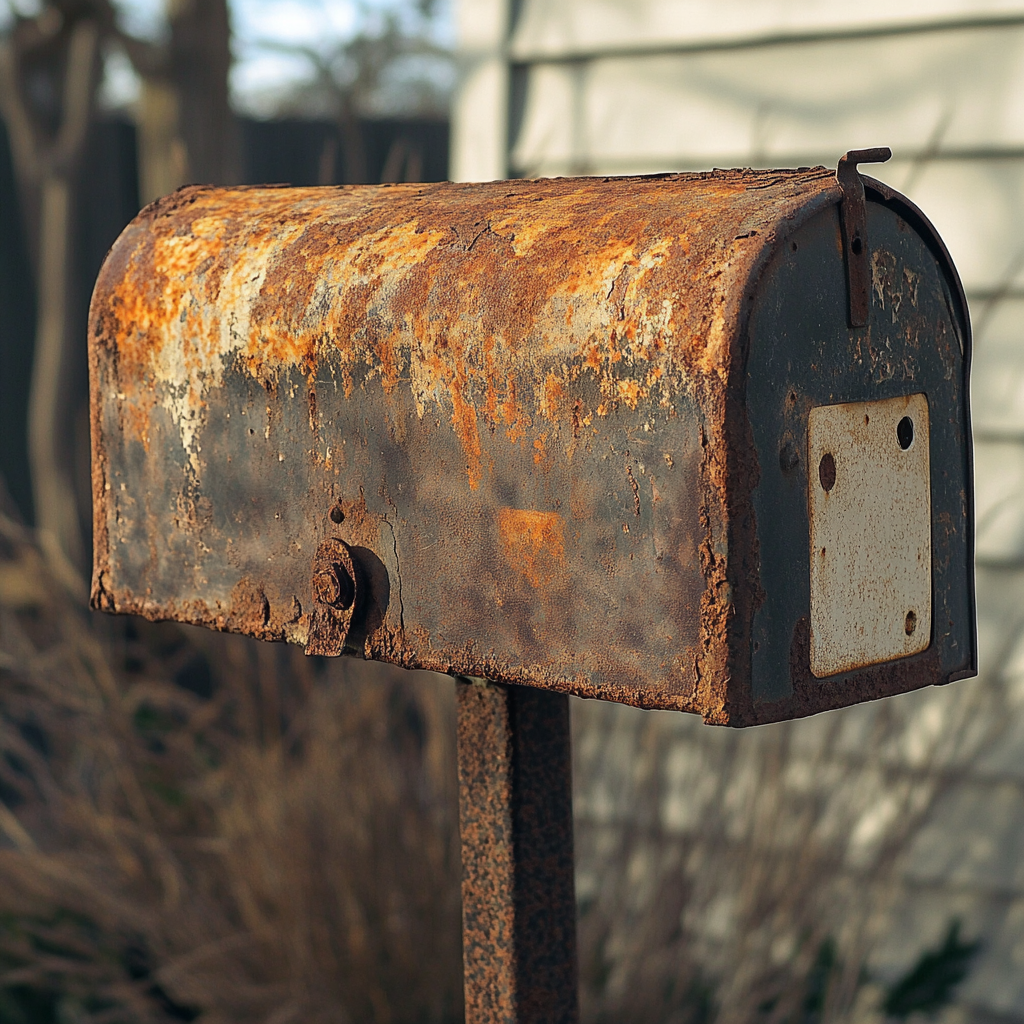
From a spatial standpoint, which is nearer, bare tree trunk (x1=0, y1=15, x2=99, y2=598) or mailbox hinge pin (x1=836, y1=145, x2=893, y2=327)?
mailbox hinge pin (x1=836, y1=145, x2=893, y2=327)

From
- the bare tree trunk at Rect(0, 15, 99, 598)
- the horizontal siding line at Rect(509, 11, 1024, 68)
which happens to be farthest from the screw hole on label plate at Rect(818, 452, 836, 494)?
the bare tree trunk at Rect(0, 15, 99, 598)

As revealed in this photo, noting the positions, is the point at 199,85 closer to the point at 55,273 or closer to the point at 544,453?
the point at 55,273

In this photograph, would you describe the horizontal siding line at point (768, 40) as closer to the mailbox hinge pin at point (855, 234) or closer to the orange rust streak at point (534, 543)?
the mailbox hinge pin at point (855, 234)

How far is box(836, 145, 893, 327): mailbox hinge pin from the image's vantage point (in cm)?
75

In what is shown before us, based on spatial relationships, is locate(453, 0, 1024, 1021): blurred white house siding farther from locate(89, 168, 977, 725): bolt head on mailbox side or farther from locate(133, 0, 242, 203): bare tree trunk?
locate(133, 0, 242, 203): bare tree trunk

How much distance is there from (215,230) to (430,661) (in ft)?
1.21

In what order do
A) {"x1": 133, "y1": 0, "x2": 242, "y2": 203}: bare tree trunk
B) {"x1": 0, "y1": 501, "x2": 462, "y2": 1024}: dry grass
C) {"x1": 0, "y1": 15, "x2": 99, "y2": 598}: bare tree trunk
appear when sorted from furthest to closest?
{"x1": 0, "y1": 15, "x2": 99, "y2": 598}: bare tree trunk < {"x1": 133, "y1": 0, "x2": 242, "y2": 203}: bare tree trunk < {"x1": 0, "y1": 501, "x2": 462, "y2": 1024}: dry grass

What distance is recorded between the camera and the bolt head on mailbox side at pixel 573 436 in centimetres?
72

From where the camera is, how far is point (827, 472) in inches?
30.1

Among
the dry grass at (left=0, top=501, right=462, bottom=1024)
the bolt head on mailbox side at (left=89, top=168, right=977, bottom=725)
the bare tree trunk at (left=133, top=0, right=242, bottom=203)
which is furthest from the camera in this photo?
the bare tree trunk at (left=133, top=0, right=242, bottom=203)

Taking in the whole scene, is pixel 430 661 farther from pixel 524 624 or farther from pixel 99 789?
pixel 99 789

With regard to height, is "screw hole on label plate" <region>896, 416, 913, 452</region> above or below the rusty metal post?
above

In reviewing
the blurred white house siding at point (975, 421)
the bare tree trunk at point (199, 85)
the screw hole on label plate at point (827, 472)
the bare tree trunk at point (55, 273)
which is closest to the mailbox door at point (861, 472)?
the screw hole on label plate at point (827, 472)

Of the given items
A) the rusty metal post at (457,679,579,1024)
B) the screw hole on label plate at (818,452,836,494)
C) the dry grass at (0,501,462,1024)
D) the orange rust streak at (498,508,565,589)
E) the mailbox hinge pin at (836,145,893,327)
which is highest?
the mailbox hinge pin at (836,145,893,327)
